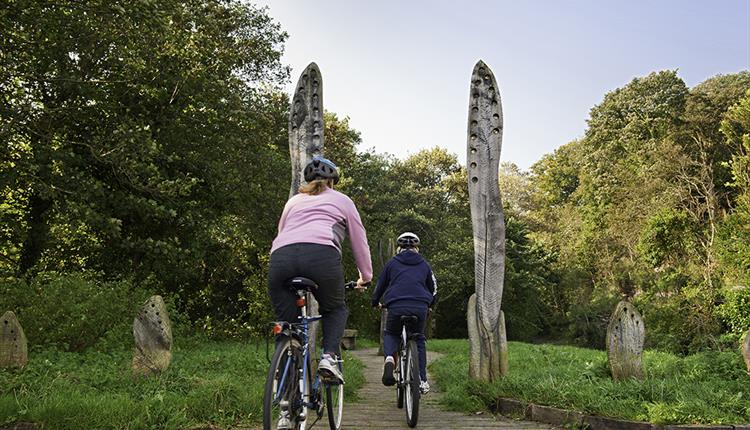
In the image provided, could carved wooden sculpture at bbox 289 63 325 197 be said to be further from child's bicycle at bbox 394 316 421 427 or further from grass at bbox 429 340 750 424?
grass at bbox 429 340 750 424

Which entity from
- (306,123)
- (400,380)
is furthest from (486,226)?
(306,123)

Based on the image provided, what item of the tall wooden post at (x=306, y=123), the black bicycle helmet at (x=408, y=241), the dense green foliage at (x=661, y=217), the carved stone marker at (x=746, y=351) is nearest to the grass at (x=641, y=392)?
the carved stone marker at (x=746, y=351)

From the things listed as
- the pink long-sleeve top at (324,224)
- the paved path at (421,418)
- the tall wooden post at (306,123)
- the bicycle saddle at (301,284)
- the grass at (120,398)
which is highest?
the tall wooden post at (306,123)

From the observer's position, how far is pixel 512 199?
5003 centimetres

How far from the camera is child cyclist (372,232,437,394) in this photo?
20.7 ft

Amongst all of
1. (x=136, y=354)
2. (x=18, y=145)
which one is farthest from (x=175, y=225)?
(x=136, y=354)

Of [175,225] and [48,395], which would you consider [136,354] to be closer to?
[48,395]

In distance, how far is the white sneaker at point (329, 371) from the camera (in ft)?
12.8

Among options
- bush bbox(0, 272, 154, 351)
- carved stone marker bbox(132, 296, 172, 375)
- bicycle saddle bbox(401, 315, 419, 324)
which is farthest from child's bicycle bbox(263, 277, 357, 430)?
bush bbox(0, 272, 154, 351)

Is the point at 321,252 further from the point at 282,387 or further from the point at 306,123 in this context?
the point at 306,123

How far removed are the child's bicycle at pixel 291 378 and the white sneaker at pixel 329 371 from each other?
6cm

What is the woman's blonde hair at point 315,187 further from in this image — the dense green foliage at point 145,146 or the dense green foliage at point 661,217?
the dense green foliage at point 661,217

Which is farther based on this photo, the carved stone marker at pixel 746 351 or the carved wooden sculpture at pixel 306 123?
the carved wooden sculpture at pixel 306 123

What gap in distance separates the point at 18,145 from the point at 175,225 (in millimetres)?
5041
